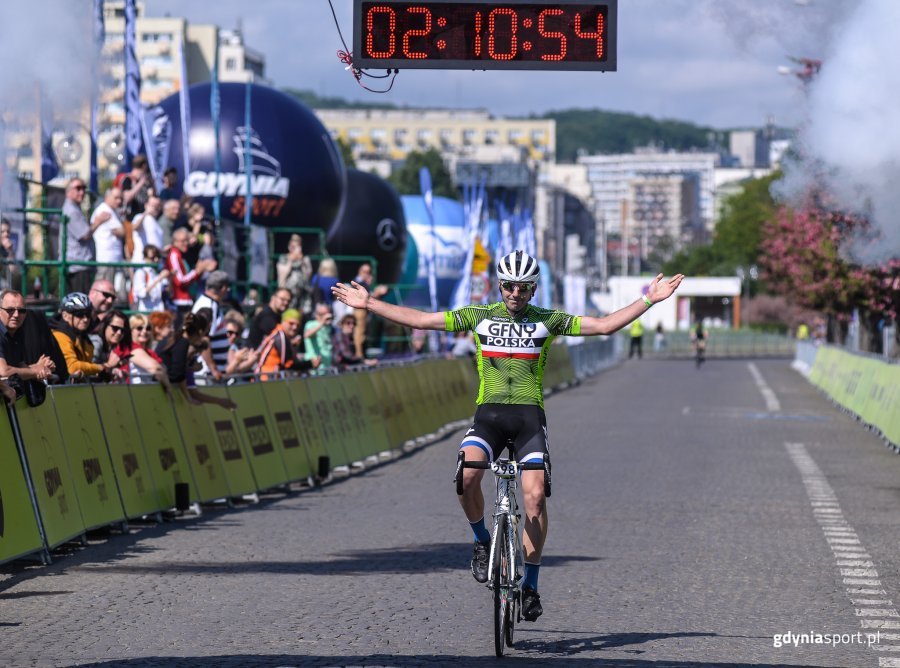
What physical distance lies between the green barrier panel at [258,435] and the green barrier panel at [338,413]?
187 cm

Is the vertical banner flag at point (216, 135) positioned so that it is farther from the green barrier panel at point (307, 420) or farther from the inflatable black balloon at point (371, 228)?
the inflatable black balloon at point (371, 228)

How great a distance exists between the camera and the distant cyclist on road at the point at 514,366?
9258mm

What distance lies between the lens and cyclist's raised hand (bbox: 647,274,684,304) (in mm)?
9445

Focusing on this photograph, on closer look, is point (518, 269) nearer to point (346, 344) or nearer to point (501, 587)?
point (501, 587)

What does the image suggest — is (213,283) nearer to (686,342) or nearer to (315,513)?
(315,513)

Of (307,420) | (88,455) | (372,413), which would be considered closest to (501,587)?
(88,455)

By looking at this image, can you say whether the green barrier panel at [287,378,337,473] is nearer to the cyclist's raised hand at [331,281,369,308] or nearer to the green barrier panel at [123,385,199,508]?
the green barrier panel at [123,385,199,508]

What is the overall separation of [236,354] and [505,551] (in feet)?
35.1

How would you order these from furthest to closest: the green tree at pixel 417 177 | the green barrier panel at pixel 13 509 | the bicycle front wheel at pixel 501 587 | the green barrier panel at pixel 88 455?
the green tree at pixel 417 177
the green barrier panel at pixel 88 455
the green barrier panel at pixel 13 509
the bicycle front wheel at pixel 501 587

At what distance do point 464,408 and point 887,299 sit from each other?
49.7 ft

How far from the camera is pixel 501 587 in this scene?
865 cm

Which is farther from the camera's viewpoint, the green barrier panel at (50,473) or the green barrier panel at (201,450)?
the green barrier panel at (201,450)

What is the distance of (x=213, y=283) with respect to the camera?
735 inches

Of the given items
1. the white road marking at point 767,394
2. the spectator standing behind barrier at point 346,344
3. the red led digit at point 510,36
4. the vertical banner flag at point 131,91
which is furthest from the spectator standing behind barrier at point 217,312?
the white road marking at point 767,394
